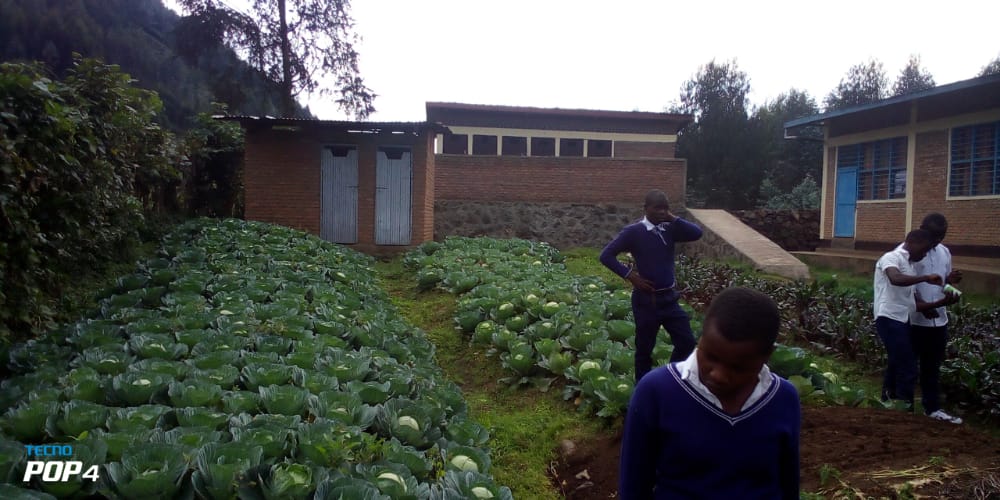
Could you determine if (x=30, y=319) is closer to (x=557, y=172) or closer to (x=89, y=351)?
(x=89, y=351)

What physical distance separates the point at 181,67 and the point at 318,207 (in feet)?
92.3

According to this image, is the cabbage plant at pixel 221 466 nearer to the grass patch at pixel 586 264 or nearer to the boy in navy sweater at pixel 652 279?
the boy in navy sweater at pixel 652 279

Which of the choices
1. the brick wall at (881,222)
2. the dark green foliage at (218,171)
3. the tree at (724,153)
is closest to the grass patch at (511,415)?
the dark green foliage at (218,171)

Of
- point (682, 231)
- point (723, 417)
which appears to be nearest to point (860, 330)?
point (682, 231)

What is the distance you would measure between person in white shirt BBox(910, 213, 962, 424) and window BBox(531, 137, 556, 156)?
19027mm

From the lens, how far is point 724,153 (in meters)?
30.7

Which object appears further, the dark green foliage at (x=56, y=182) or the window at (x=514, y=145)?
the window at (x=514, y=145)

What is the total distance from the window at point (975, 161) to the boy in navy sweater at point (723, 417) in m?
14.3

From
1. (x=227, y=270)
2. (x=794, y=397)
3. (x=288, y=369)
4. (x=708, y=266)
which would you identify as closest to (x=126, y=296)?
(x=227, y=270)

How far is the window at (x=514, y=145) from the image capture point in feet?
77.2

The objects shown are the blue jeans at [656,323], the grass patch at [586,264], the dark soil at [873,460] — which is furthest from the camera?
the grass patch at [586,264]

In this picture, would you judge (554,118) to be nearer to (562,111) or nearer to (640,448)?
(562,111)

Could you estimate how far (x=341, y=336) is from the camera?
548 cm

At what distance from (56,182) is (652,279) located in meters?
5.27
